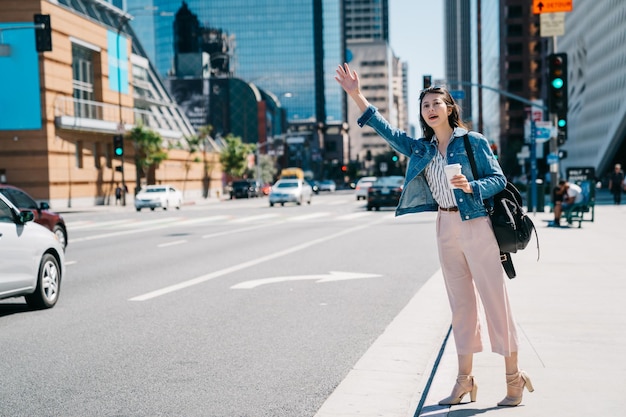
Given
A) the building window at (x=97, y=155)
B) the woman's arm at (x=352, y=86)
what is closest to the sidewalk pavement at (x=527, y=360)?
the woman's arm at (x=352, y=86)

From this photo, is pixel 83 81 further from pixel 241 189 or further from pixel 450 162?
pixel 450 162

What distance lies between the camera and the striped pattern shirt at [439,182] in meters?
4.89

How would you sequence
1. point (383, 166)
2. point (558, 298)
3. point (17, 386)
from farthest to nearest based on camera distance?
point (383, 166) < point (558, 298) < point (17, 386)

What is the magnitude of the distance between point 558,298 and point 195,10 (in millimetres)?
180227

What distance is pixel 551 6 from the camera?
21312 millimetres

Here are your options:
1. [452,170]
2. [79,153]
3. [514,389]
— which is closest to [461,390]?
[514,389]

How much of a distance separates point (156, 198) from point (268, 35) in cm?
14715

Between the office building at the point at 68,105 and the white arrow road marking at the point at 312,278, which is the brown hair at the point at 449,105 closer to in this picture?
the white arrow road marking at the point at 312,278

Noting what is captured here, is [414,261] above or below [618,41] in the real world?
below

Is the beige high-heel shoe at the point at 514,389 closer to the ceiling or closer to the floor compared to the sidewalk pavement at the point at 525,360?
closer to the ceiling

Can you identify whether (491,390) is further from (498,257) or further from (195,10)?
(195,10)

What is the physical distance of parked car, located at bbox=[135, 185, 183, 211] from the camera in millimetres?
44531

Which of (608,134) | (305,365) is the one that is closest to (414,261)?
(305,365)

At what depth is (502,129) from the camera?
13962 centimetres
